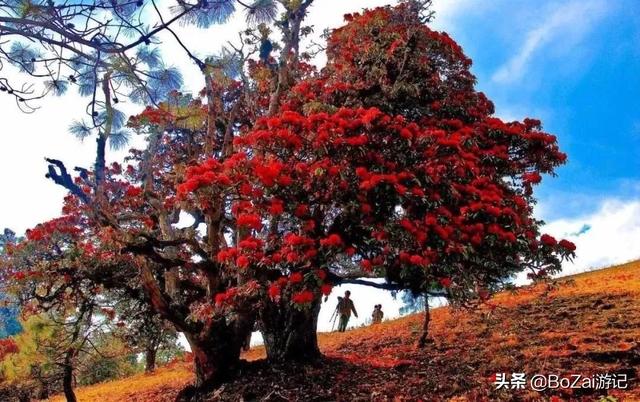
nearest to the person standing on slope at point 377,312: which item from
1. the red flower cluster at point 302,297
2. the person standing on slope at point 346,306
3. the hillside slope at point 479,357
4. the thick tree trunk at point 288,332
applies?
the hillside slope at point 479,357

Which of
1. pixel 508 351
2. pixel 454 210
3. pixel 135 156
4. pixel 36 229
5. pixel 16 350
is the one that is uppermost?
pixel 135 156

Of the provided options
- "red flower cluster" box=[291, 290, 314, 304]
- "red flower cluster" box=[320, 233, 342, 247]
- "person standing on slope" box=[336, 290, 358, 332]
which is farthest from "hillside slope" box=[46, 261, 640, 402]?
"red flower cluster" box=[320, 233, 342, 247]

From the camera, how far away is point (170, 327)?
13703 millimetres

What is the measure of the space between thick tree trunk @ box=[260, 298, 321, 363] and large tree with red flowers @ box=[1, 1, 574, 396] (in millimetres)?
30

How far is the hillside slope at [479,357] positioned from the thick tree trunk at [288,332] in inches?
15.9

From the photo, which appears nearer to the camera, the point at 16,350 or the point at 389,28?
the point at 389,28

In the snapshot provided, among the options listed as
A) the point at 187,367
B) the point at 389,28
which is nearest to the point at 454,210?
the point at 389,28

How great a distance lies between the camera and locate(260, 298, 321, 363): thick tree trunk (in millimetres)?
11000

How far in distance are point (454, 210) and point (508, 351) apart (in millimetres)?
3763

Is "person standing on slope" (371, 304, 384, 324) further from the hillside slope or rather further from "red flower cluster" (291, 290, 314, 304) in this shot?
"red flower cluster" (291, 290, 314, 304)

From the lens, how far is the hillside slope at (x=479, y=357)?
8859mm

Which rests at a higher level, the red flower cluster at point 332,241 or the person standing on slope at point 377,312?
the red flower cluster at point 332,241

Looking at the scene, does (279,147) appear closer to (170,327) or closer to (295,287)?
(295,287)

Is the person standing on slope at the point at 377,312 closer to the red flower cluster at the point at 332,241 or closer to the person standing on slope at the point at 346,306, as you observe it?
the person standing on slope at the point at 346,306
